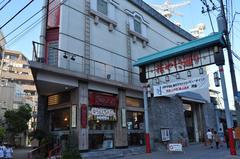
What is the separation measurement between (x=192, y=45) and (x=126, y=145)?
9043 mm

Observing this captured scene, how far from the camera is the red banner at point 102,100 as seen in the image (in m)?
17.7

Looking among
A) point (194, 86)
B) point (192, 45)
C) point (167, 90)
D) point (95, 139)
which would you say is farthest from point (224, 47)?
point (95, 139)

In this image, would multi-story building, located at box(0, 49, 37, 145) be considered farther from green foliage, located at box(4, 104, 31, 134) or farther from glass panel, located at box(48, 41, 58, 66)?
glass panel, located at box(48, 41, 58, 66)

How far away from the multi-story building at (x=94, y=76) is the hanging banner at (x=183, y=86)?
121 inches

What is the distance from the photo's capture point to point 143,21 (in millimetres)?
25594

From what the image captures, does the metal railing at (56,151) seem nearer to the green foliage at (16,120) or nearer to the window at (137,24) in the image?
the window at (137,24)

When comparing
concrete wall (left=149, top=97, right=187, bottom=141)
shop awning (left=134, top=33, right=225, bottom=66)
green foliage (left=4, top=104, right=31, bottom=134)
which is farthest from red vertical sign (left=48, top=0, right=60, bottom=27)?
green foliage (left=4, top=104, right=31, bottom=134)

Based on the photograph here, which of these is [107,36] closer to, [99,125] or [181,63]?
[181,63]

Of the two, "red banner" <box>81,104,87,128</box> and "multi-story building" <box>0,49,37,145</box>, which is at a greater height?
"multi-story building" <box>0,49,37,145</box>

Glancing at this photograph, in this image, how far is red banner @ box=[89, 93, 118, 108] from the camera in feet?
58.0

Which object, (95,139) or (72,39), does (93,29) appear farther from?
(95,139)

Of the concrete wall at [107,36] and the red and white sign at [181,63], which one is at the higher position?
the concrete wall at [107,36]

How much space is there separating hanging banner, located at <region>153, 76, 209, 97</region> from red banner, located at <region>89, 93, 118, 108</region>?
3289 mm

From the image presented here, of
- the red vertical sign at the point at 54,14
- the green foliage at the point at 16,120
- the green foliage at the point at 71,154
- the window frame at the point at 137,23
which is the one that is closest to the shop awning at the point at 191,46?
the window frame at the point at 137,23
